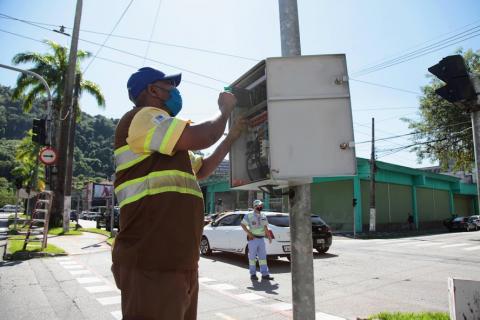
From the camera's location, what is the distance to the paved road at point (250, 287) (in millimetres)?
5773

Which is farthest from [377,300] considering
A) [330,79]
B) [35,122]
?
[35,122]

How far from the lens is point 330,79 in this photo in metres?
2.75

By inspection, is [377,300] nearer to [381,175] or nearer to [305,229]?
[305,229]

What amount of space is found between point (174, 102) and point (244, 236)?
951cm

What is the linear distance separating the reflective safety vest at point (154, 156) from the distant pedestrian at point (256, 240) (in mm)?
6876

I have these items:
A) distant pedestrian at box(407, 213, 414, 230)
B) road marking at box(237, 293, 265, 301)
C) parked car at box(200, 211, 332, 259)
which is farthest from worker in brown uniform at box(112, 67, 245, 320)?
distant pedestrian at box(407, 213, 414, 230)

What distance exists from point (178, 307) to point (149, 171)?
2.32 feet

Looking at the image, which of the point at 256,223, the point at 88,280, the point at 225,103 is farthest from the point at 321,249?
the point at 225,103

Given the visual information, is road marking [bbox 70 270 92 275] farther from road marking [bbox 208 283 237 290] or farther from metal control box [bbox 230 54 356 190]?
metal control box [bbox 230 54 356 190]

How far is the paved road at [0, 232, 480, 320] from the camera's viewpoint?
577 centimetres

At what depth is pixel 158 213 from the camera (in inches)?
78.5

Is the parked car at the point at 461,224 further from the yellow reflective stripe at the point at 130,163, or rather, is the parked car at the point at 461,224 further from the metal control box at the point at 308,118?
the yellow reflective stripe at the point at 130,163

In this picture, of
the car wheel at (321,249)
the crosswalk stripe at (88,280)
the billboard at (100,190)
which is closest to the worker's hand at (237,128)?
the crosswalk stripe at (88,280)

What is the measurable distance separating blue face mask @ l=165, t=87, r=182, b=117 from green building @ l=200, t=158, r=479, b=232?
2349 centimetres
